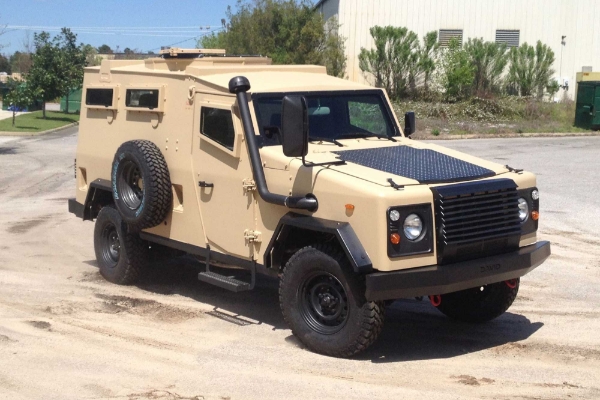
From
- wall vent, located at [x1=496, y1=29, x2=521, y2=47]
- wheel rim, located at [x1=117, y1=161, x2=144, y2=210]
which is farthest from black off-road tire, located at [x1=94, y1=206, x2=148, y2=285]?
wall vent, located at [x1=496, y1=29, x2=521, y2=47]

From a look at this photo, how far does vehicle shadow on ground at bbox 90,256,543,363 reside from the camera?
290 inches

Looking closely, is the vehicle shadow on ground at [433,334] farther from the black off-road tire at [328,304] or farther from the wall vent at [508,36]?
the wall vent at [508,36]

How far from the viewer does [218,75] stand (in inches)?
336

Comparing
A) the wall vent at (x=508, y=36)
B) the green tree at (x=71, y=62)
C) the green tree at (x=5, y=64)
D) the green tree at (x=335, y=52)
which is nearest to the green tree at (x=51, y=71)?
the green tree at (x=71, y=62)

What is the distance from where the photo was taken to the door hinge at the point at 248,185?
7711 mm

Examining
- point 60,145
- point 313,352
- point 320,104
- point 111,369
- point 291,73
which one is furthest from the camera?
point 60,145

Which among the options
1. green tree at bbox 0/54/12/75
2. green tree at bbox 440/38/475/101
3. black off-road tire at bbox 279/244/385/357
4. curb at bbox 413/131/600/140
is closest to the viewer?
black off-road tire at bbox 279/244/385/357

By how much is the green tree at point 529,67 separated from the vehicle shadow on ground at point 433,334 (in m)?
33.7

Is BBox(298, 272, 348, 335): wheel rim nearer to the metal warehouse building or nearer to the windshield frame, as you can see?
the windshield frame

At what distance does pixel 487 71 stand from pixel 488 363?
35.0 m

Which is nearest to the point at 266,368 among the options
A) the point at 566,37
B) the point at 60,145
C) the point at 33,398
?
the point at 33,398

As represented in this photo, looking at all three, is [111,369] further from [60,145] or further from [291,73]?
[60,145]

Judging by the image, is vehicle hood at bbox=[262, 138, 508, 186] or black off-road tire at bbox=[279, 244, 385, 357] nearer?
black off-road tire at bbox=[279, 244, 385, 357]

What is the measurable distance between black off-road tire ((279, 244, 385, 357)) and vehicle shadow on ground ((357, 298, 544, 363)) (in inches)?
11.2
